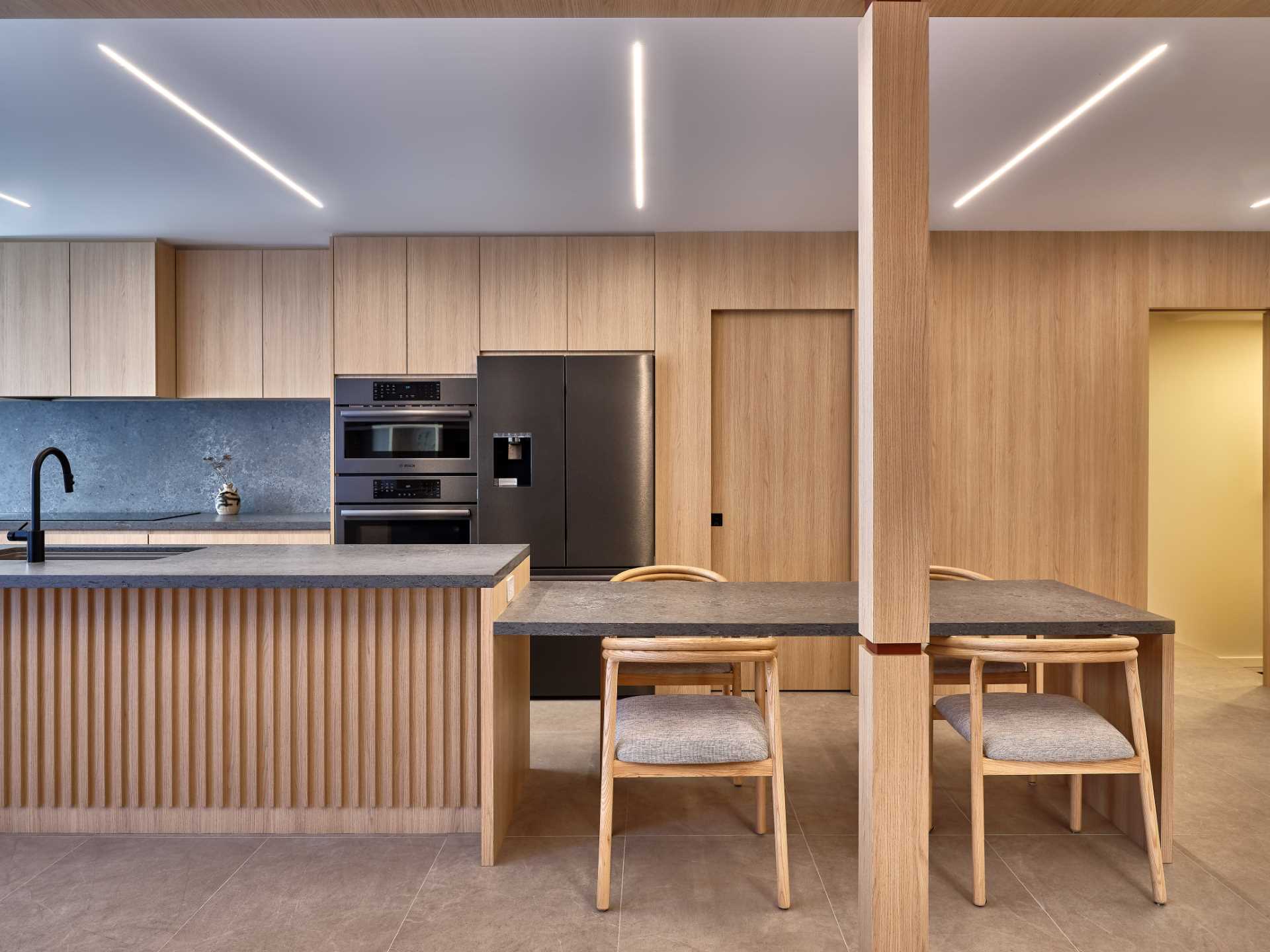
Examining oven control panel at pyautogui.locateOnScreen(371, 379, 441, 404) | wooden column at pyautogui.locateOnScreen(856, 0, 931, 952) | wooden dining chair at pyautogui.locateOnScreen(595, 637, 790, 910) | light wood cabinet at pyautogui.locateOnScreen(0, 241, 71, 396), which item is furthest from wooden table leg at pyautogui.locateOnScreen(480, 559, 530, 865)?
light wood cabinet at pyautogui.locateOnScreen(0, 241, 71, 396)

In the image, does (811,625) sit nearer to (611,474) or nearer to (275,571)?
(275,571)

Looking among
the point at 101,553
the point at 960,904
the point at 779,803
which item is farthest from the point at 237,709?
Result: the point at 960,904

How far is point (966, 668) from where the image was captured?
308 cm

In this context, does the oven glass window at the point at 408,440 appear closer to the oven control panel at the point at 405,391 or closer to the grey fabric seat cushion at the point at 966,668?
the oven control panel at the point at 405,391

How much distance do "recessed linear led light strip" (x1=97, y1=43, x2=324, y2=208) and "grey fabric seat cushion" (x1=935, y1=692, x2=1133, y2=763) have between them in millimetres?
3151

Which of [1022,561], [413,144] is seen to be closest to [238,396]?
[413,144]

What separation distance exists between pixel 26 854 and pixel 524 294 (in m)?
3.11

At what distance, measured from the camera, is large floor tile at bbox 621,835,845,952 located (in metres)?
2.09

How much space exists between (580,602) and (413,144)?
5.97 feet

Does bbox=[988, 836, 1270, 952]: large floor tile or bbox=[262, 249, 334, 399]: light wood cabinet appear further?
bbox=[262, 249, 334, 399]: light wood cabinet

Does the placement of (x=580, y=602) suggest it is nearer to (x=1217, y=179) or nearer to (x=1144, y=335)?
(x=1217, y=179)

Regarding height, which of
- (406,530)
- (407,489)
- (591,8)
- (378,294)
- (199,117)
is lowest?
(406,530)

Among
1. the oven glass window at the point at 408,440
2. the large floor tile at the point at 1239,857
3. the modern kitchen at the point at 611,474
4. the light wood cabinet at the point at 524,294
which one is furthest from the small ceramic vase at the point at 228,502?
the large floor tile at the point at 1239,857

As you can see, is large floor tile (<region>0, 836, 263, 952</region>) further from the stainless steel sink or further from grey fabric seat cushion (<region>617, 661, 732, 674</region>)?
grey fabric seat cushion (<region>617, 661, 732, 674</region>)
